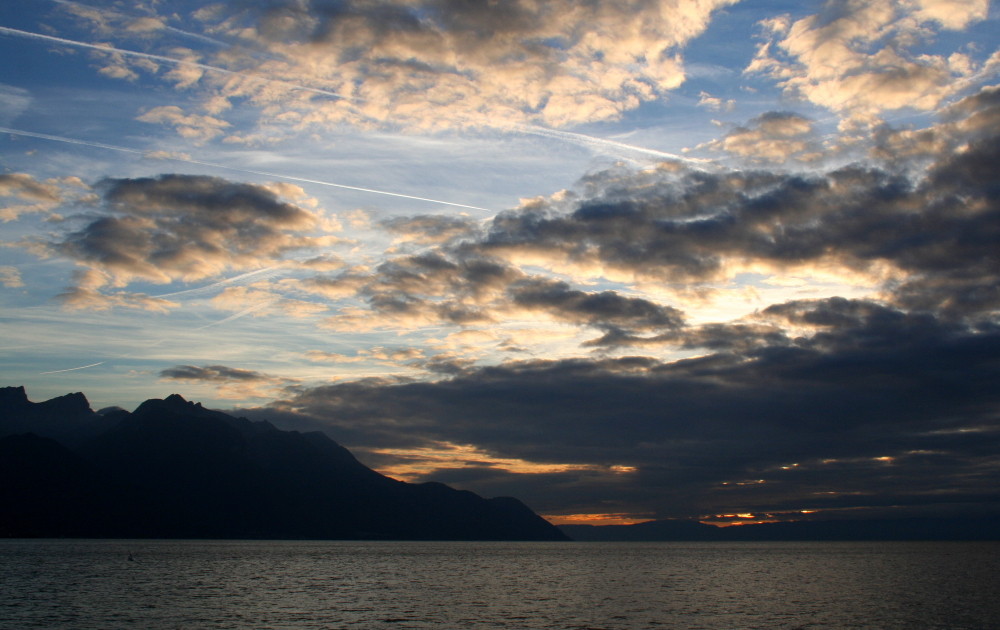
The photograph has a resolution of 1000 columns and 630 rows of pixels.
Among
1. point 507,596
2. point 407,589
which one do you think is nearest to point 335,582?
point 407,589

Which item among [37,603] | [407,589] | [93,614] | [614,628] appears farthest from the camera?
[407,589]

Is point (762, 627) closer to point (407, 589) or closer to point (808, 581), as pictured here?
point (407, 589)

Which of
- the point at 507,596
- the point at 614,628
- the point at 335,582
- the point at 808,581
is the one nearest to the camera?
the point at 614,628

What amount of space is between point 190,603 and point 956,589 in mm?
136924

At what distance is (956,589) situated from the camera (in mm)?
136875

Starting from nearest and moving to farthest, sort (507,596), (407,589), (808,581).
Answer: (507,596) → (407,589) → (808,581)

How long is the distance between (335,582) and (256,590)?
83.2 ft

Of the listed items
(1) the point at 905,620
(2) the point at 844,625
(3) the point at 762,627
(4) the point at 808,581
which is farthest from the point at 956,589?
(3) the point at 762,627

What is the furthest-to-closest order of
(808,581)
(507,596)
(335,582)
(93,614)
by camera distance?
(808,581), (335,582), (507,596), (93,614)

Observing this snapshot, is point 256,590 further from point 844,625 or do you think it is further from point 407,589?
point 844,625

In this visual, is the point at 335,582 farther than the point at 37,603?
Yes

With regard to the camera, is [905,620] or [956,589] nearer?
[905,620]

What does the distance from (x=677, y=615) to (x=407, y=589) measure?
5828 cm

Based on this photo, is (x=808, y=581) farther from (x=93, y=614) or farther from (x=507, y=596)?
(x=93, y=614)
